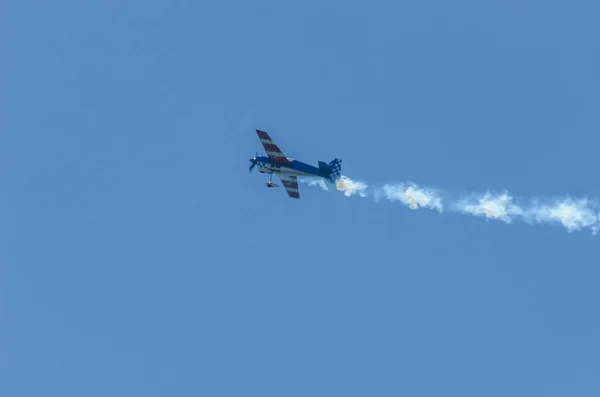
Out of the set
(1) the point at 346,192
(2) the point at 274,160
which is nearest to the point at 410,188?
(1) the point at 346,192

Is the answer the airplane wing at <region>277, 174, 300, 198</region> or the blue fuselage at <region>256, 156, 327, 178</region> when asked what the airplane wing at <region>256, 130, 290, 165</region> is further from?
the airplane wing at <region>277, 174, 300, 198</region>

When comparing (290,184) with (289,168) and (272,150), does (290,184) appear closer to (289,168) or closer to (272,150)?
(289,168)

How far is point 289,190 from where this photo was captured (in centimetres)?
10675

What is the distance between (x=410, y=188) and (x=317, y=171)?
9937mm

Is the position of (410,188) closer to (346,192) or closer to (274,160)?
(346,192)

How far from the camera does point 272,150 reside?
10481 cm

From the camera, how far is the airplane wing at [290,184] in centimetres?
10656

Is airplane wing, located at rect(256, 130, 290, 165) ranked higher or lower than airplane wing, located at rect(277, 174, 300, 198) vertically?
higher

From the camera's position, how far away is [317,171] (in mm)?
104625

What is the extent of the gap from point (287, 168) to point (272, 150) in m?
2.54

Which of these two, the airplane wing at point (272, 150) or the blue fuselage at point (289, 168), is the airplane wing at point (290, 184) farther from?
the airplane wing at point (272, 150)

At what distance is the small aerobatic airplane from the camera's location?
10438cm

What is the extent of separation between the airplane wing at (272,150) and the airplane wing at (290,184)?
2078 mm

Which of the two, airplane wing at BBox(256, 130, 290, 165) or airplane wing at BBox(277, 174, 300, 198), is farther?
airplane wing at BBox(277, 174, 300, 198)
